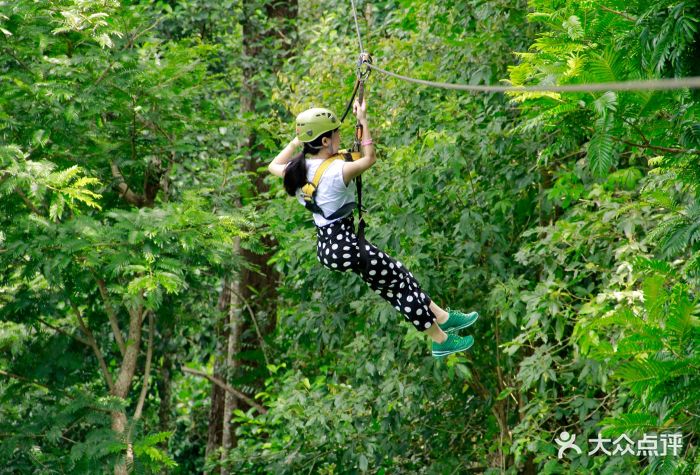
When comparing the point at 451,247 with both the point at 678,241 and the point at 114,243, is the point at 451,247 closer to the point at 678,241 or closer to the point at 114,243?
the point at 114,243

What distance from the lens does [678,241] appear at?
3832mm

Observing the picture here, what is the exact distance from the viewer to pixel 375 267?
431cm

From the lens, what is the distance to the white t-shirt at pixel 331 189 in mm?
4164

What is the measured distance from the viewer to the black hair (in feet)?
13.9

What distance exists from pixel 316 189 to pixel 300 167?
123 millimetres

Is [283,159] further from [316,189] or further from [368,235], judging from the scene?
[368,235]

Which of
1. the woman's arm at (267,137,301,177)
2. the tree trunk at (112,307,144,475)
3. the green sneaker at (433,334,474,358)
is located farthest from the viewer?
the tree trunk at (112,307,144,475)

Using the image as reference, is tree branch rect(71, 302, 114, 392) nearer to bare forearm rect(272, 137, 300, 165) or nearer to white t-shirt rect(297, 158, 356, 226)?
bare forearm rect(272, 137, 300, 165)

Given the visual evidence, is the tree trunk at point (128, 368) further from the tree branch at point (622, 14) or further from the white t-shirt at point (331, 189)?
the tree branch at point (622, 14)

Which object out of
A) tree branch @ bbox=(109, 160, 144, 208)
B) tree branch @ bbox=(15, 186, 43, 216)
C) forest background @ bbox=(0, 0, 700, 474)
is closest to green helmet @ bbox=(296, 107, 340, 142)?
forest background @ bbox=(0, 0, 700, 474)

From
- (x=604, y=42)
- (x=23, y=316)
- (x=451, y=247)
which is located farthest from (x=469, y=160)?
(x=23, y=316)

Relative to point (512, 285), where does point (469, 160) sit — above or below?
above

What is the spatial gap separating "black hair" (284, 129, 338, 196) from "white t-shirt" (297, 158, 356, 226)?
0.10 feet

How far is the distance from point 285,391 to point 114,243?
6.61 ft
